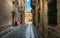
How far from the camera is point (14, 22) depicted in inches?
1053

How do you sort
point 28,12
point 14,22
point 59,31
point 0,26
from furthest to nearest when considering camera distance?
1. point 28,12
2. point 14,22
3. point 0,26
4. point 59,31

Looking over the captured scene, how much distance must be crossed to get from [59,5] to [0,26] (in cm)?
1084

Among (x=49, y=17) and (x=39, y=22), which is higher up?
(x=49, y=17)

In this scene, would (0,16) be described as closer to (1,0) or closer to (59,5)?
(1,0)

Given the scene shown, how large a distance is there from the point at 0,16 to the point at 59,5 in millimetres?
11421

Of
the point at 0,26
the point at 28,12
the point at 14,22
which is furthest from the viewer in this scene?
the point at 28,12

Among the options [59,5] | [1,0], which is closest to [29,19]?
[1,0]

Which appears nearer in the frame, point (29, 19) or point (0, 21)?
point (0, 21)

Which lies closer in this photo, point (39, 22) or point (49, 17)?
point (49, 17)

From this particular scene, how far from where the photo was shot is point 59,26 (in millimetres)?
3711

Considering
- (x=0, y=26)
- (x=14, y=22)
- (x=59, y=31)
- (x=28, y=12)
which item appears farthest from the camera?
(x=28, y=12)

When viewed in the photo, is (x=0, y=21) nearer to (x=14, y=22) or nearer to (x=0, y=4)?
(x=0, y=4)

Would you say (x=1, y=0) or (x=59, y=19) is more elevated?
(x=1, y=0)

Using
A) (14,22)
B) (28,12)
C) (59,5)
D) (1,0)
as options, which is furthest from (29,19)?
(59,5)
